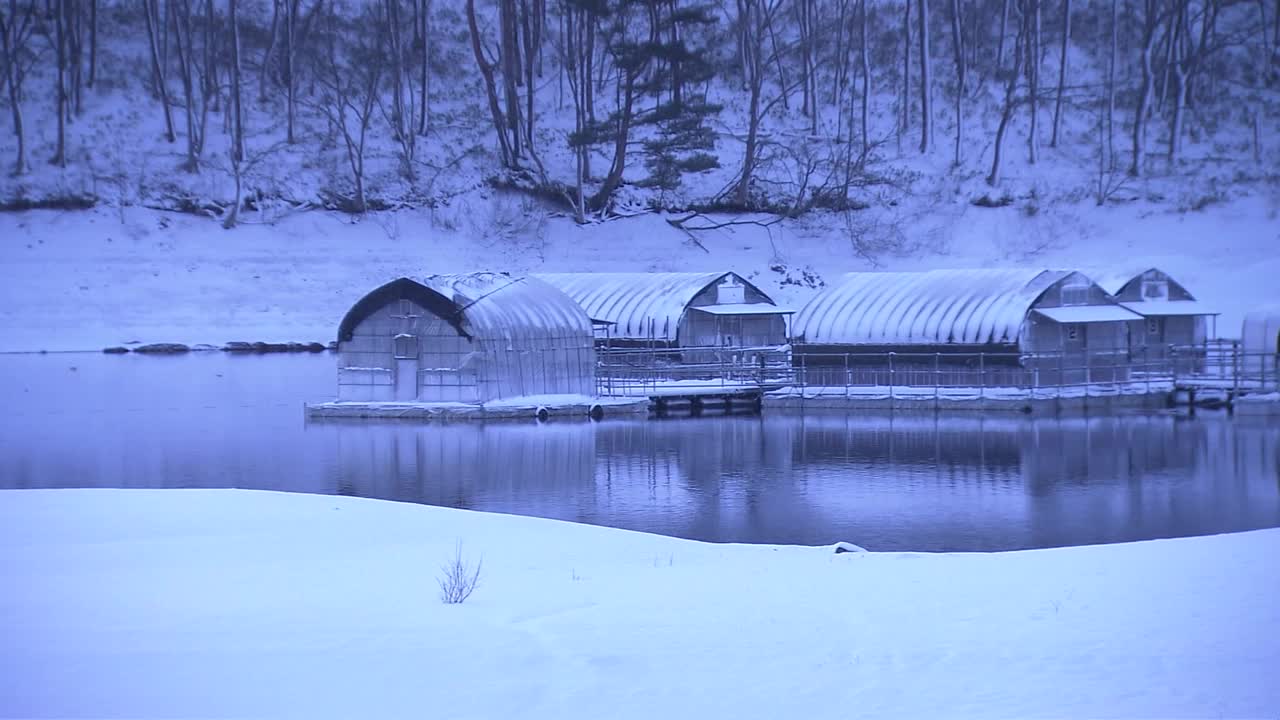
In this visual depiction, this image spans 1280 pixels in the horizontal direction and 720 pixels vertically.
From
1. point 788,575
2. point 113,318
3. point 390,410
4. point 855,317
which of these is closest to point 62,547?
point 788,575

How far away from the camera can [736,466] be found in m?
26.8

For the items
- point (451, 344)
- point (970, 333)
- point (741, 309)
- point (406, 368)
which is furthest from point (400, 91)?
point (970, 333)

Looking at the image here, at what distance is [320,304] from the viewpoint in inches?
2493

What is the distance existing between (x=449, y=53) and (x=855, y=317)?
180ft

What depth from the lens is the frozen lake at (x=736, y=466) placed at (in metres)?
19.8

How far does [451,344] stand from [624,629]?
27155 millimetres

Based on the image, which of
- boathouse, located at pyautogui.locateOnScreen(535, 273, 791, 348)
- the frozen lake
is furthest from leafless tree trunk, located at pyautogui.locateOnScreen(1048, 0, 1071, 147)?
the frozen lake

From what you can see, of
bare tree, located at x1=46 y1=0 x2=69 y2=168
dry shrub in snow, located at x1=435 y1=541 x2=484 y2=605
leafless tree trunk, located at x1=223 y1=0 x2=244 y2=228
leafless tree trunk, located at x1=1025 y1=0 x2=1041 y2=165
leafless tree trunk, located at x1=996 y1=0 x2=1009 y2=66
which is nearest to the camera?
dry shrub in snow, located at x1=435 y1=541 x2=484 y2=605

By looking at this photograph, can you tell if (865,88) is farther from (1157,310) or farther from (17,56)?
(17,56)

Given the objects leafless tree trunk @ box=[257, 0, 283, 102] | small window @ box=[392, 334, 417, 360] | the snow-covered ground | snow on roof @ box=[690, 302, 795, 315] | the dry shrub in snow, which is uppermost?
leafless tree trunk @ box=[257, 0, 283, 102]

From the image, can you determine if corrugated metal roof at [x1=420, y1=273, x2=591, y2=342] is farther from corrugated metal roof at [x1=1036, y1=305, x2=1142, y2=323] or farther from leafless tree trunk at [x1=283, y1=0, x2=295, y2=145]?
leafless tree trunk at [x1=283, y1=0, x2=295, y2=145]

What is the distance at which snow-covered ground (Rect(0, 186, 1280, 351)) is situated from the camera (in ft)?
199

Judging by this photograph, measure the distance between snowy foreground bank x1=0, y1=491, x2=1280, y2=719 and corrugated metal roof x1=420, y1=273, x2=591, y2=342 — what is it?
21206mm

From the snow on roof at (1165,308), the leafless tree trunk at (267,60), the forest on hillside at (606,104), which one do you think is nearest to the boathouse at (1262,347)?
the snow on roof at (1165,308)
